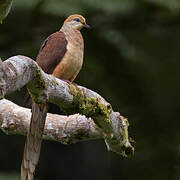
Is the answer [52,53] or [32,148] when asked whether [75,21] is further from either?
[32,148]

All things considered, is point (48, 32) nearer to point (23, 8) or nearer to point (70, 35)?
point (23, 8)

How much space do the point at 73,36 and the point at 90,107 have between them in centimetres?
160

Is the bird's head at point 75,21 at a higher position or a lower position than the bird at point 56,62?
higher

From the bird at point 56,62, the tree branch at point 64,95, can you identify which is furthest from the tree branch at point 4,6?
the bird at point 56,62

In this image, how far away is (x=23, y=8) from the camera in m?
6.66

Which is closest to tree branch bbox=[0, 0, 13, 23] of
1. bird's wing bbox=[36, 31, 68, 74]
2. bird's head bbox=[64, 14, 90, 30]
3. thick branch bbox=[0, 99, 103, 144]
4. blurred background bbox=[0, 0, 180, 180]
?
thick branch bbox=[0, 99, 103, 144]

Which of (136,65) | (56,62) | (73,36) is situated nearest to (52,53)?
(56,62)

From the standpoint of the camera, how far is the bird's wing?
4.80 meters

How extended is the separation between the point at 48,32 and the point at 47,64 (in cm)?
240

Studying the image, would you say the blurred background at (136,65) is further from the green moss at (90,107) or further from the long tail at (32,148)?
the green moss at (90,107)

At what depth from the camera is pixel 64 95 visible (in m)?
3.57

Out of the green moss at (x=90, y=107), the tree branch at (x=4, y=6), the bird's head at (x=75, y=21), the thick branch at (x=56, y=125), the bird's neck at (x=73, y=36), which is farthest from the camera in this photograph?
the bird's head at (x=75, y=21)

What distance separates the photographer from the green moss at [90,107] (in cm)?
372

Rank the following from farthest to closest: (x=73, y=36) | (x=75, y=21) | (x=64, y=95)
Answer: (x=75, y=21) < (x=73, y=36) < (x=64, y=95)
